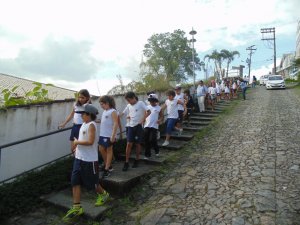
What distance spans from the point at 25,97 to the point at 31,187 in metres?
1.87

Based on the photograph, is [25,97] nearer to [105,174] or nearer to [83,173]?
[105,174]

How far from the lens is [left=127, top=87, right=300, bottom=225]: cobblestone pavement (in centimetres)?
434

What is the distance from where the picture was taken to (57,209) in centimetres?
488

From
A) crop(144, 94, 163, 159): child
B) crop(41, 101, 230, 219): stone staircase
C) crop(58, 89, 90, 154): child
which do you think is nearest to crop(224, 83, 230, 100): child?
crop(41, 101, 230, 219): stone staircase

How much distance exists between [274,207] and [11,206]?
13.7 feet

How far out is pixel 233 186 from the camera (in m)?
5.32

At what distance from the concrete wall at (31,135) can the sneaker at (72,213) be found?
134 cm

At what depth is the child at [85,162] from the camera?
4422mm

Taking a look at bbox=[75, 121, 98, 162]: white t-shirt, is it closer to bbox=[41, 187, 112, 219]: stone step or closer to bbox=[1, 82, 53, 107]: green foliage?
bbox=[41, 187, 112, 219]: stone step

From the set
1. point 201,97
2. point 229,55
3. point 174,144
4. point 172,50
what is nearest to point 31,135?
point 174,144

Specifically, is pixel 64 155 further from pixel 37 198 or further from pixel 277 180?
pixel 277 180

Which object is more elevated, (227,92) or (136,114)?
(227,92)

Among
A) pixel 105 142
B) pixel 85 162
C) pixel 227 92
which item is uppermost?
pixel 227 92

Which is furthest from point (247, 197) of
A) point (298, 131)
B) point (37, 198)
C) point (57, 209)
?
point (298, 131)
